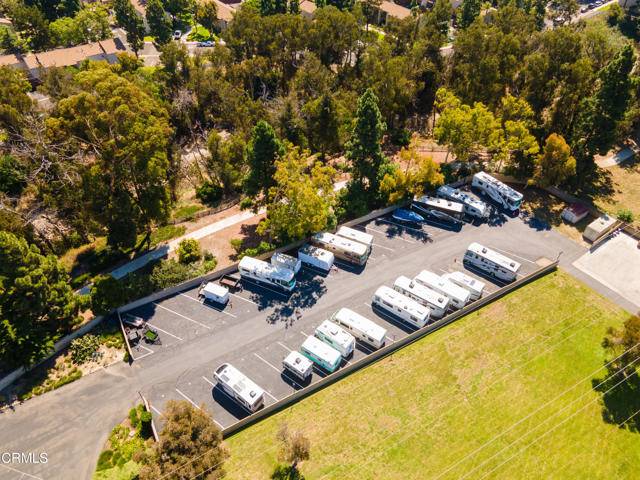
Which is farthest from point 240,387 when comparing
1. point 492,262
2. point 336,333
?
point 492,262

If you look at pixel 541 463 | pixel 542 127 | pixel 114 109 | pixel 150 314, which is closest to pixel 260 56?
pixel 114 109

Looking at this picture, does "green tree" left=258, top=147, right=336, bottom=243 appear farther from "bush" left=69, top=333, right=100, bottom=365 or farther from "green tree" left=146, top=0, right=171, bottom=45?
"green tree" left=146, top=0, right=171, bottom=45

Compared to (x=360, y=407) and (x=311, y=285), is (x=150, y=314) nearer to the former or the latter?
(x=311, y=285)

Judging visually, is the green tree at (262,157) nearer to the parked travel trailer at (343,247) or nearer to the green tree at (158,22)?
the parked travel trailer at (343,247)

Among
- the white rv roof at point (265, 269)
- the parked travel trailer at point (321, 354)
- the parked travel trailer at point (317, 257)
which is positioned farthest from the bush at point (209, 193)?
the parked travel trailer at point (321, 354)

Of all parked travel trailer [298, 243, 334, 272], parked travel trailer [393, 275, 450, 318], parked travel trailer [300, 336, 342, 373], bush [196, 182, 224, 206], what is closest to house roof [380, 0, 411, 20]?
bush [196, 182, 224, 206]

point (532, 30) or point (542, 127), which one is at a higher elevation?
point (532, 30)

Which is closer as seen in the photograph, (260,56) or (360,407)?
(360,407)
